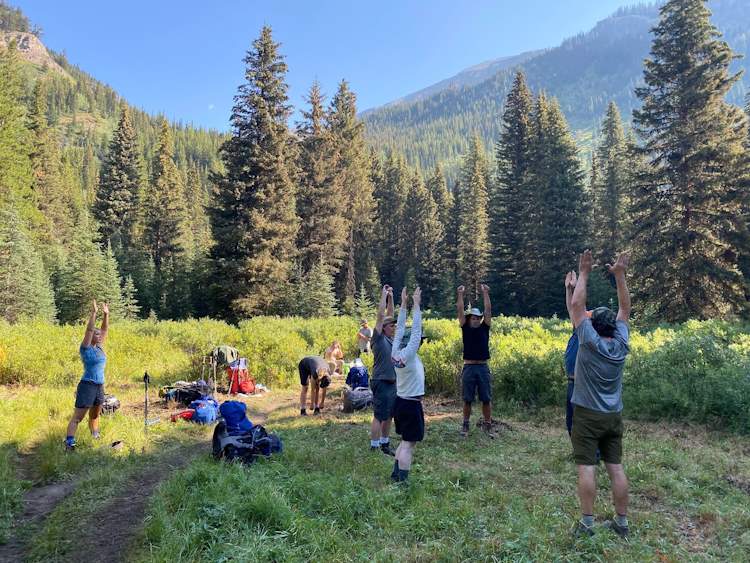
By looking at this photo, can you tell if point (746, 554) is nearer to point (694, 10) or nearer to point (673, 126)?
point (673, 126)

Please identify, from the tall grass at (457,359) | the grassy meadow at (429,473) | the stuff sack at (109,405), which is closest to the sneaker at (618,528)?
the grassy meadow at (429,473)

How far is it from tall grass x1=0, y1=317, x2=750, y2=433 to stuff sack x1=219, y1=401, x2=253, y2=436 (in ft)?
18.4

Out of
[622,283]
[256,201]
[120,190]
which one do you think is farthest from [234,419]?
[120,190]

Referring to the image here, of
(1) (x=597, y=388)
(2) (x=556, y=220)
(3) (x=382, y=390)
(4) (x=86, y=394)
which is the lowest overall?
(3) (x=382, y=390)

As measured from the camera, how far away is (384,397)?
6.77 metres

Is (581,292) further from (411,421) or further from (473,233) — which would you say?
(473,233)

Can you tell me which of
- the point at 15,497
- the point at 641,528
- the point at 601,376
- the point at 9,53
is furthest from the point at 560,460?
the point at 9,53

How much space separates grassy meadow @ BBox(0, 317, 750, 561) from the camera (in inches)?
153

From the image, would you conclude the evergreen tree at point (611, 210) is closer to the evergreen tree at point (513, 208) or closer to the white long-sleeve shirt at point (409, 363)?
the evergreen tree at point (513, 208)

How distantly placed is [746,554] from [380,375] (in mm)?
4234

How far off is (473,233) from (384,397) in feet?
127

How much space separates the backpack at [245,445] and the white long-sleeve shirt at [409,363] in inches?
85.9

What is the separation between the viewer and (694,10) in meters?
21.0

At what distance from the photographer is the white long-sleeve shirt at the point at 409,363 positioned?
5293 millimetres
